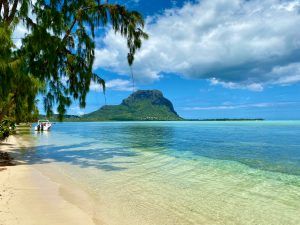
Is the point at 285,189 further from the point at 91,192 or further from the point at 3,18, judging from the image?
the point at 3,18

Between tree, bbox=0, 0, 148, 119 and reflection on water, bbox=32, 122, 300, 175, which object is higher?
tree, bbox=0, 0, 148, 119

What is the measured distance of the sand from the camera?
7391 mm

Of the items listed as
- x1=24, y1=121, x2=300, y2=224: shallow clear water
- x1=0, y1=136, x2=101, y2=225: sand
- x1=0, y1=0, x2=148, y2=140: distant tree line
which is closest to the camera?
x1=0, y1=136, x2=101, y2=225: sand

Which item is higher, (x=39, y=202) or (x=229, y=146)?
(x=39, y=202)

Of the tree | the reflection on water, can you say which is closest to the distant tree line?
the tree

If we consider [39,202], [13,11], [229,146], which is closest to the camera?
[39,202]

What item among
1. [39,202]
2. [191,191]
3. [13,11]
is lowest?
[191,191]

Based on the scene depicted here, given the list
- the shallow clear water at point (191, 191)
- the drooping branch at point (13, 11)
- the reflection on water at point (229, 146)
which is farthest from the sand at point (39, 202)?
the reflection on water at point (229, 146)

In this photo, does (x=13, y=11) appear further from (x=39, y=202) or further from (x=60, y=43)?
(x=39, y=202)

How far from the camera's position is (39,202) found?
29.8 feet

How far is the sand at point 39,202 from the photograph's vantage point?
24.3 feet

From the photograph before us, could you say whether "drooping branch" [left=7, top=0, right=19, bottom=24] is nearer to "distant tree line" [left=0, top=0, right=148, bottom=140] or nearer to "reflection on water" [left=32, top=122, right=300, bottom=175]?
"distant tree line" [left=0, top=0, right=148, bottom=140]

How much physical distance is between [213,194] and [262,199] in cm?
164

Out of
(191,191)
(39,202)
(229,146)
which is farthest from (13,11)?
(229,146)
